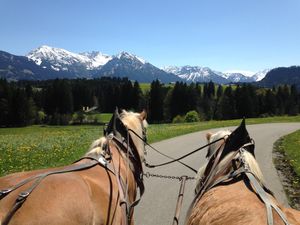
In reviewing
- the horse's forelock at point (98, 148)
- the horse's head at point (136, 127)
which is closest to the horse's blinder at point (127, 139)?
the horse's head at point (136, 127)

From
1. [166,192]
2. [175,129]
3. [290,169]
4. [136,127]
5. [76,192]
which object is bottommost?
[175,129]

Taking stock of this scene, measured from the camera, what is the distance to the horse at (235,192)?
2.94 meters

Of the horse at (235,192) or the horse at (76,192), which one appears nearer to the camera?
the horse at (235,192)

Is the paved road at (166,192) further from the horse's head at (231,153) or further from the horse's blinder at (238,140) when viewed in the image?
the horse's blinder at (238,140)

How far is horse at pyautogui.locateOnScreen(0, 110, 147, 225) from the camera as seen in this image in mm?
3145

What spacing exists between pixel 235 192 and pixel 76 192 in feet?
5.03

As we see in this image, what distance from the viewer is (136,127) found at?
6195 millimetres

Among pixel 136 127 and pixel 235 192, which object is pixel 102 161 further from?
pixel 235 192

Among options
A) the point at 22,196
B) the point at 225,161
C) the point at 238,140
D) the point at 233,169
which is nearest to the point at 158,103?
the point at 238,140

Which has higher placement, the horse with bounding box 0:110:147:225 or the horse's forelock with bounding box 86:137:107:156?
the horse's forelock with bounding box 86:137:107:156

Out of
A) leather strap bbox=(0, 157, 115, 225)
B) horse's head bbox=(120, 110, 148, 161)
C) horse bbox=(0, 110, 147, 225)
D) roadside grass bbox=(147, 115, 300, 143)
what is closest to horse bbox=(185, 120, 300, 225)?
horse bbox=(0, 110, 147, 225)

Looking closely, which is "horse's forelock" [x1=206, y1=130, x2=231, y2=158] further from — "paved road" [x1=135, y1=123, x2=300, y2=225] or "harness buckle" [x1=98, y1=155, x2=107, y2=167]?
"paved road" [x1=135, y1=123, x2=300, y2=225]

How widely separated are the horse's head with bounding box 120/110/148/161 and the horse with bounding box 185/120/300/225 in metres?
1.19

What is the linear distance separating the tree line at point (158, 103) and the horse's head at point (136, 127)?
78199mm
